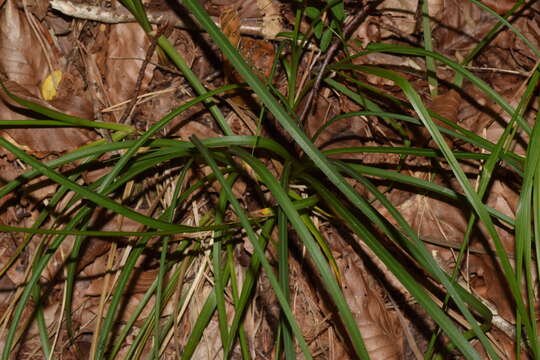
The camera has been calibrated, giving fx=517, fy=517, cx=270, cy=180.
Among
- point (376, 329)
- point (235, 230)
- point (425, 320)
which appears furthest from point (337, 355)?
point (235, 230)

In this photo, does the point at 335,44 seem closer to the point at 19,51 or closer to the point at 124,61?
the point at 124,61

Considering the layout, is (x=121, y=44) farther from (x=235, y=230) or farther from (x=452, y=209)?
(x=452, y=209)

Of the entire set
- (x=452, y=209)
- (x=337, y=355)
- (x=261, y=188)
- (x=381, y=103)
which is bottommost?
(x=337, y=355)

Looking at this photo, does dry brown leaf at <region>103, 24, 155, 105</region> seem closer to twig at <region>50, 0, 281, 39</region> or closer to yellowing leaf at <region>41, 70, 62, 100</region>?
twig at <region>50, 0, 281, 39</region>

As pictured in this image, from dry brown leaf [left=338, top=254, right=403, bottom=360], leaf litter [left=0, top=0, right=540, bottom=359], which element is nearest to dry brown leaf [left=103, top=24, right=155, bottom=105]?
A: leaf litter [left=0, top=0, right=540, bottom=359]

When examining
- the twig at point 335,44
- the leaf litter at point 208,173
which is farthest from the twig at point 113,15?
the twig at point 335,44

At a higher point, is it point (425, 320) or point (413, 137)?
point (413, 137)

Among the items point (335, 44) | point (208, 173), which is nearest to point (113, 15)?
point (208, 173)
